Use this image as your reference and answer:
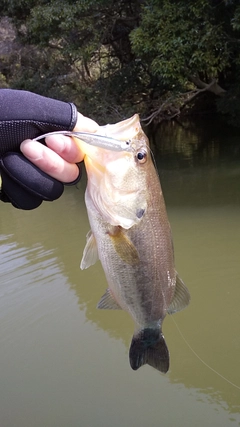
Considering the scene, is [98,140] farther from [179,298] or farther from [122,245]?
[179,298]

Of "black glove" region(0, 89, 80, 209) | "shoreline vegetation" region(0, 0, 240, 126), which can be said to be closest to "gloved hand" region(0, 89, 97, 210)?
"black glove" region(0, 89, 80, 209)

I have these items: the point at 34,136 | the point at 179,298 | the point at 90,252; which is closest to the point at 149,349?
the point at 179,298

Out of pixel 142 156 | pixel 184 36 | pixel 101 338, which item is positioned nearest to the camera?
pixel 142 156

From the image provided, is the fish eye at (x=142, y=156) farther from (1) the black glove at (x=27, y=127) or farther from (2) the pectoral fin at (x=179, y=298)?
(2) the pectoral fin at (x=179, y=298)

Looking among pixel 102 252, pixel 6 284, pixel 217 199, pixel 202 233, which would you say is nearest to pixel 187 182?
pixel 217 199

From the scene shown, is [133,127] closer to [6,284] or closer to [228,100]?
[6,284]

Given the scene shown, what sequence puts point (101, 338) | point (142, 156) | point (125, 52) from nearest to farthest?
1. point (142, 156)
2. point (101, 338)
3. point (125, 52)
